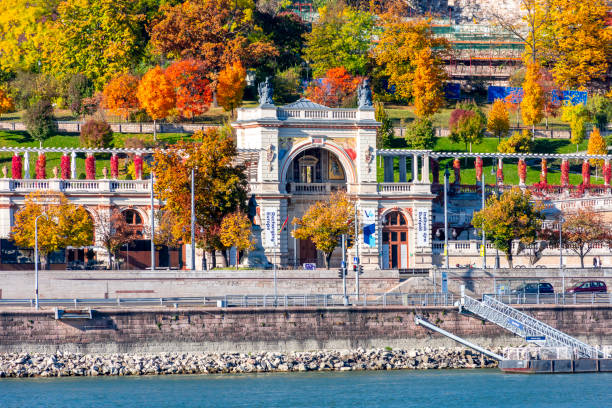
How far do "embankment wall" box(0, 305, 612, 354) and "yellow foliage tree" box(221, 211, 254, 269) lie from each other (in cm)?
1232

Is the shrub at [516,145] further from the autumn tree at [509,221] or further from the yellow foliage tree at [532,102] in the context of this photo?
the autumn tree at [509,221]

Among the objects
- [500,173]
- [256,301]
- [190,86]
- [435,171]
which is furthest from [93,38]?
[256,301]

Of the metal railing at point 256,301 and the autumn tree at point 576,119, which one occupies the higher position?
the autumn tree at point 576,119

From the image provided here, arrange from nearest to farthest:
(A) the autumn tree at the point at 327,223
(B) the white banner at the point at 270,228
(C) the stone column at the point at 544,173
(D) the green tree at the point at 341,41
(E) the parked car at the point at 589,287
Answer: (E) the parked car at the point at 589,287 < (A) the autumn tree at the point at 327,223 < (B) the white banner at the point at 270,228 < (C) the stone column at the point at 544,173 < (D) the green tree at the point at 341,41

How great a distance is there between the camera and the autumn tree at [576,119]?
472 ft

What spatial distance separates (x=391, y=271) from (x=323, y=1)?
282 feet

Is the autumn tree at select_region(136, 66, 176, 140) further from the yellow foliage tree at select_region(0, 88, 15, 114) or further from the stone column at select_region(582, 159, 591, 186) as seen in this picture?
the stone column at select_region(582, 159, 591, 186)

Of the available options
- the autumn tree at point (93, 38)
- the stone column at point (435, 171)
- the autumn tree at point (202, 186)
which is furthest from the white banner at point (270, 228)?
the autumn tree at point (93, 38)

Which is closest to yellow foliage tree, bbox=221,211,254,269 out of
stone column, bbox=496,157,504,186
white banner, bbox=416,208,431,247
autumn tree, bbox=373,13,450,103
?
white banner, bbox=416,208,431,247

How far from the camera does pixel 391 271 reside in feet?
321

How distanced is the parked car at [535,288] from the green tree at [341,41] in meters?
63.1

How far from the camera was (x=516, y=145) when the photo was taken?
5438 inches

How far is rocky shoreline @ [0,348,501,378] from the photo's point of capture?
83.6 meters

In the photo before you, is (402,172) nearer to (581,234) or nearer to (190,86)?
(581,234)
